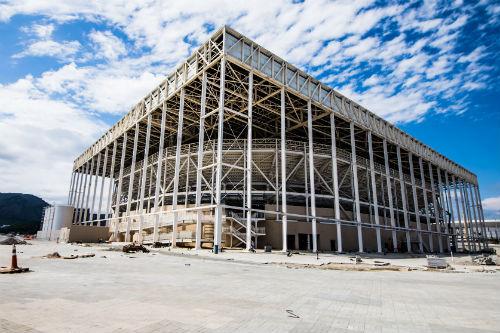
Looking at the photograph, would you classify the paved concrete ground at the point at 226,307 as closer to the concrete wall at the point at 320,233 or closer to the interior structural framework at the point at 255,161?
the interior structural framework at the point at 255,161

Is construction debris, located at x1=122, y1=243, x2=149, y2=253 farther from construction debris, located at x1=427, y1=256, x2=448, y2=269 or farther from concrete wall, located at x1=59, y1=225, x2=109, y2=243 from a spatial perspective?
concrete wall, located at x1=59, y1=225, x2=109, y2=243

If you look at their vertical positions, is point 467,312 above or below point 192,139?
below

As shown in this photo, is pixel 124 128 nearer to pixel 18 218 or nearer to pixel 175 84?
pixel 175 84

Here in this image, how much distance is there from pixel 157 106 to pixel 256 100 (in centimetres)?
1291

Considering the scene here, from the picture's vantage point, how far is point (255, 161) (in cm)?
3725

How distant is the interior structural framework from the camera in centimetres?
2912

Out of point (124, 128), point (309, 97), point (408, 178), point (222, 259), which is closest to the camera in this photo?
point (222, 259)

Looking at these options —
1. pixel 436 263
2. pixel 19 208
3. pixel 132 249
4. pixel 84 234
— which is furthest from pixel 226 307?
pixel 19 208

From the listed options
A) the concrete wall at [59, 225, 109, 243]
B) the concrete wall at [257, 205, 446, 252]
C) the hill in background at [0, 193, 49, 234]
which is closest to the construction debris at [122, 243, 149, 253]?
the concrete wall at [257, 205, 446, 252]

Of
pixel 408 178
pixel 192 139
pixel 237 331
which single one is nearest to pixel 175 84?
pixel 192 139

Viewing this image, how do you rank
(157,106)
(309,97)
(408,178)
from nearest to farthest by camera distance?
(309,97) < (157,106) < (408,178)

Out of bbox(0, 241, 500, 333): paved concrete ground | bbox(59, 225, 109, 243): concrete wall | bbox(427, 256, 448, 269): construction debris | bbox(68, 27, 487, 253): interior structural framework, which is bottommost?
bbox(427, 256, 448, 269): construction debris

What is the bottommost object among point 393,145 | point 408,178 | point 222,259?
point 222,259

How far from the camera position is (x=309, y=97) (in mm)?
35188
